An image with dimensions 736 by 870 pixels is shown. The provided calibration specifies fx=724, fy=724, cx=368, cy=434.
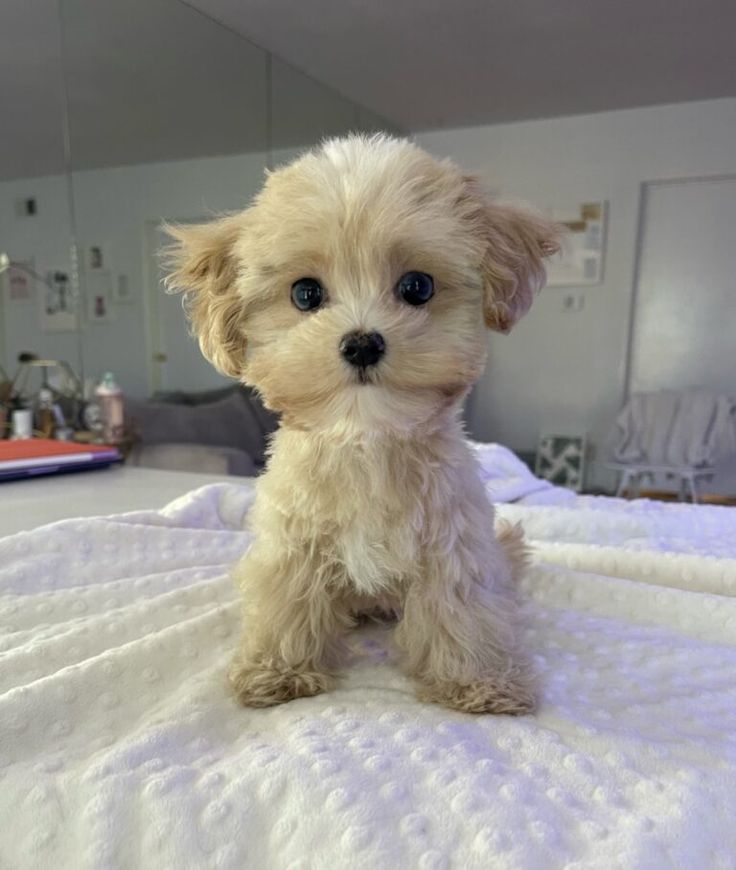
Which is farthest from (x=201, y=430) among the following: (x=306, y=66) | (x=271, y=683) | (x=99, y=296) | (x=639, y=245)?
(x=639, y=245)

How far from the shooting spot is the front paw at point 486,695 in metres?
0.83

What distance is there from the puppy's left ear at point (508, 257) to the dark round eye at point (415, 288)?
0.23 feet

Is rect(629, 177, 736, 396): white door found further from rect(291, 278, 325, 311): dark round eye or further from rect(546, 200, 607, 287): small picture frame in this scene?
rect(291, 278, 325, 311): dark round eye

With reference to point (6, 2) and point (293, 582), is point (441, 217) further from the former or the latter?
point (6, 2)

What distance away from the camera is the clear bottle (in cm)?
276

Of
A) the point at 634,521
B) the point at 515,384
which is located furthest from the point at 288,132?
the point at 634,521

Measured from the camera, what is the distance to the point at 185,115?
10.2 ft

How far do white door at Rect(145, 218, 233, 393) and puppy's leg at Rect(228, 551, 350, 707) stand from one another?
211 cm

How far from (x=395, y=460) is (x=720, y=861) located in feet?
1.62

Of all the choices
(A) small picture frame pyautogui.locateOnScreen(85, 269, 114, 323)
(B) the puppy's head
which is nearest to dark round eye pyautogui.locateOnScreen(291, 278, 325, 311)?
(B) the puppy's head

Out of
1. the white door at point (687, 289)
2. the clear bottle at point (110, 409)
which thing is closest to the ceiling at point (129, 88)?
the clear bottle at point (110, 409)

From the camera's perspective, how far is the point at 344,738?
728 millimetres

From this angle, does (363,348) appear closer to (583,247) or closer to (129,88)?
(129,88)

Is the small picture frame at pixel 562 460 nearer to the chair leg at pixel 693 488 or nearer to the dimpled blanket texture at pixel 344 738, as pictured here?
the chair leg at pixel 693 488
